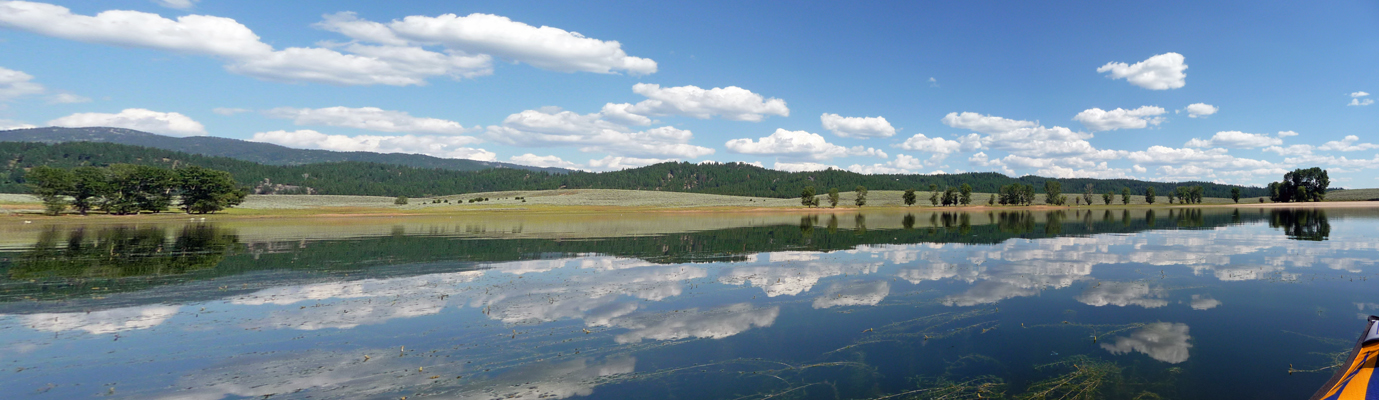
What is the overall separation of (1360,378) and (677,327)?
1268 centimetres

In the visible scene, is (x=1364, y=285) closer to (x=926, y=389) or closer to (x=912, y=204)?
(x=926, y=389)

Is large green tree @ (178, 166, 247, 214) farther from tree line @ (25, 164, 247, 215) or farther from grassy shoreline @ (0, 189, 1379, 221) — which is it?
grassy shoreline @ (0, 189, 1379, 221)

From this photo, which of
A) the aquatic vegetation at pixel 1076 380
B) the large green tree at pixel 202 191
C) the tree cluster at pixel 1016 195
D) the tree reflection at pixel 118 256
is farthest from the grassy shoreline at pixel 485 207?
the aquatic vegetation at pixel 1076 380

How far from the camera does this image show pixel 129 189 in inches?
3428

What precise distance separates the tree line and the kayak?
119 metres

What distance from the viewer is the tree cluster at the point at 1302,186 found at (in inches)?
6644

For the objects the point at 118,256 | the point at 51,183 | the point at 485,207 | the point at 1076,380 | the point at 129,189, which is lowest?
the point at 118,256

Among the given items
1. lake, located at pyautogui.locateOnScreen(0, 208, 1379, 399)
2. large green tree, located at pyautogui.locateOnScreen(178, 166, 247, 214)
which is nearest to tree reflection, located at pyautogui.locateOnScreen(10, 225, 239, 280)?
lake, located at pyautogui.locateOnScreen(0, 208, 1379, 399)

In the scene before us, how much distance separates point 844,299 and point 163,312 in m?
23.0

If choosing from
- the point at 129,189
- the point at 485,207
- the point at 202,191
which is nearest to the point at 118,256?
the point at 202,191

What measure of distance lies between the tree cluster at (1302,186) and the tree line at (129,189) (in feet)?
943

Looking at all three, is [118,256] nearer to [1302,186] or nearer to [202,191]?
[202,191]

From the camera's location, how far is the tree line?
79.8 metres

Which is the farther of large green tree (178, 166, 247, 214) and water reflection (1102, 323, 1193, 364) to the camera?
large green tree (178, 166, 247, 214)
